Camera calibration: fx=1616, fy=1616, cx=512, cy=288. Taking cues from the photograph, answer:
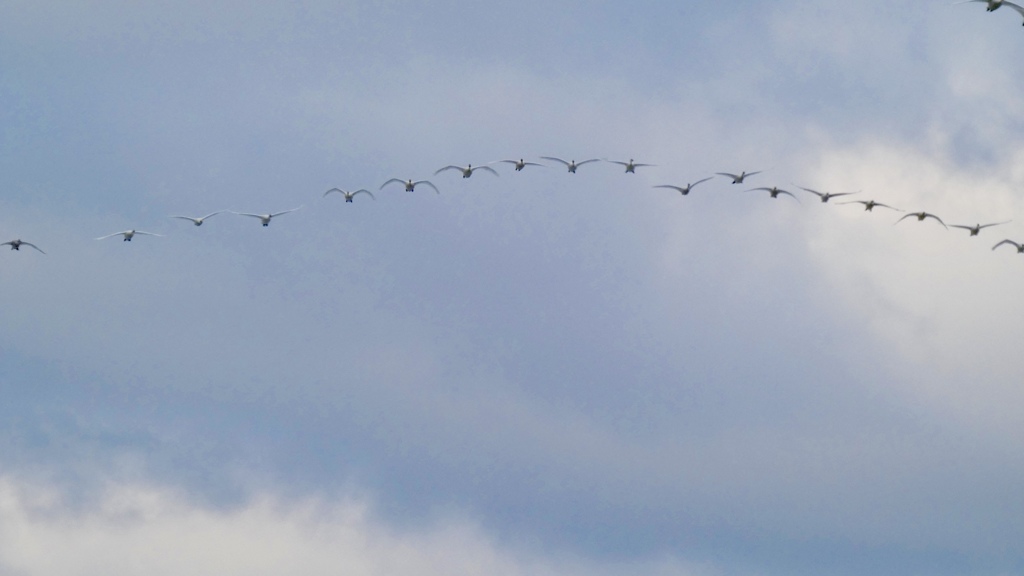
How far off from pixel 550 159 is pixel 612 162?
759cm

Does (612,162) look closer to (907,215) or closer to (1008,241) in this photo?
(907,215)

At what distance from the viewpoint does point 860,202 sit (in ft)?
652

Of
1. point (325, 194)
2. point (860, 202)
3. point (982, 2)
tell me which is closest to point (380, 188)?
point (325, 194)

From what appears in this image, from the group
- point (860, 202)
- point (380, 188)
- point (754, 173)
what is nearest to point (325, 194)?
point (380, 188)

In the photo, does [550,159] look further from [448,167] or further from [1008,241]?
[1008,241]

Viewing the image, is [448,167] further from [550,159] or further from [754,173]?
[754,173]

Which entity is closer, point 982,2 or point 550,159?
point 982,2

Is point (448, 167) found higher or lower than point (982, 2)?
lower

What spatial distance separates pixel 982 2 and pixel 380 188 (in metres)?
76.4

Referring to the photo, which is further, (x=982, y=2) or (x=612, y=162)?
(x=612, y=162)

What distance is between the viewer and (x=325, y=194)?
19988 centimetres

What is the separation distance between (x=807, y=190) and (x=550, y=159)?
105 ft

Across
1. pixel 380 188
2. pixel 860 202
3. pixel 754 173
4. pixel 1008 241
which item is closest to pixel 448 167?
pixel 380 188

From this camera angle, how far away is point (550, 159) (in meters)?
198
